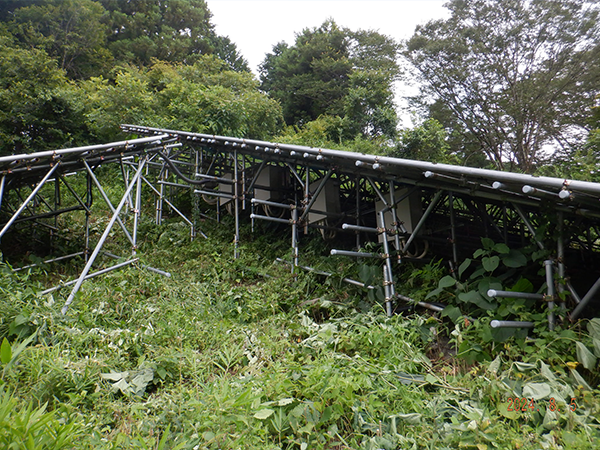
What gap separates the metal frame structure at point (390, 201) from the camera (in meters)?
3.79

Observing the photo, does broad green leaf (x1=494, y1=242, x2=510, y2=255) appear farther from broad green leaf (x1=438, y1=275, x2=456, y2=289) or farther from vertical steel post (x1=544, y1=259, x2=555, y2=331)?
broad green leaf (x1=438, y1=275, x2=456, y2=289)

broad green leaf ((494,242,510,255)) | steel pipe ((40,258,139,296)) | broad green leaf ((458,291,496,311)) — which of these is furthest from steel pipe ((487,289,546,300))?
steel pipe ((40,258,139,296))

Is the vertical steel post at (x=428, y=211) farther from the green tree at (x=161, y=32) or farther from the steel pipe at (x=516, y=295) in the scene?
the green tree at (x=161, y=32)

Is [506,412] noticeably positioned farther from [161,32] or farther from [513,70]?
[161,32]

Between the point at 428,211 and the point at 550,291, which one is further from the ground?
the point at 428,211

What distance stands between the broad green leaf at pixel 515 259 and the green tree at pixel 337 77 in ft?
58.4

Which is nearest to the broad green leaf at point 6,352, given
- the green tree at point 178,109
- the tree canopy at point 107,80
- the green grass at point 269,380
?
the green grass at point 269,380

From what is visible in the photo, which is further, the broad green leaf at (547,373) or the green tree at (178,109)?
the green tree at (178,109)

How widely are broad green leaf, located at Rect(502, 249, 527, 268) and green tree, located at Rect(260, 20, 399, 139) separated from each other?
58.4 feet

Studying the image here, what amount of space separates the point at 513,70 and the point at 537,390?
19238mm

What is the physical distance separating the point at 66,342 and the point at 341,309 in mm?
3320

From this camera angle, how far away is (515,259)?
14.0 feet

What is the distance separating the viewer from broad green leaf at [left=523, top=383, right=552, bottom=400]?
3.14m

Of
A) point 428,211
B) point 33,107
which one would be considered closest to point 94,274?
point 428,211
